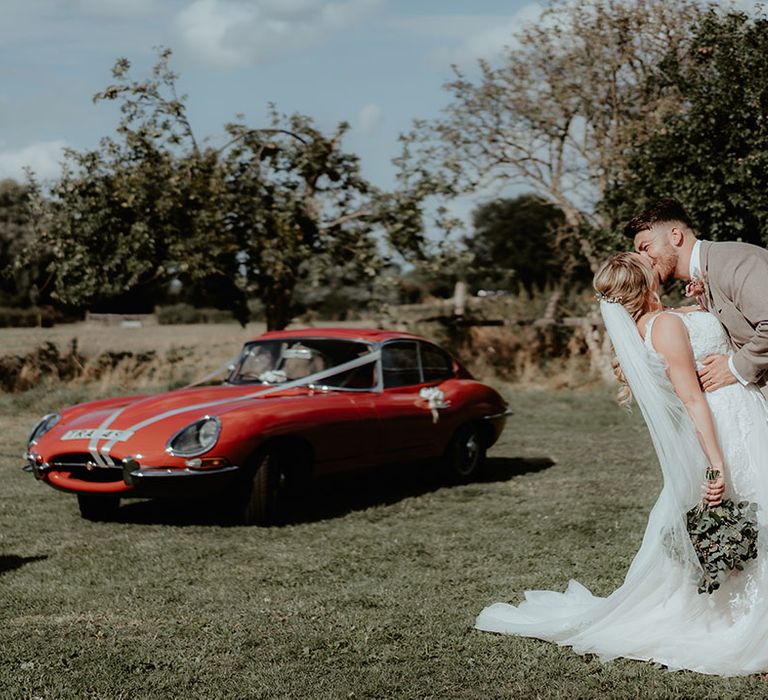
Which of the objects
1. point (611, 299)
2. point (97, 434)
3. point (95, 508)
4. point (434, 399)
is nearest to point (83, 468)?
point (97, 434)

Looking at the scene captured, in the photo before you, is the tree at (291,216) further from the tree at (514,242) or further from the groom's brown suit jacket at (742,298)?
the tree at (514,242)

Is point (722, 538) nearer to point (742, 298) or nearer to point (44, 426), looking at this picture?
point (742, 298)

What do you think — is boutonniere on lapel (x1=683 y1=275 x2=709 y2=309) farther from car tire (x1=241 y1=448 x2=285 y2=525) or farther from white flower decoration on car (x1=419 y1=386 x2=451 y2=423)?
white flower decoration on car (x1=419 y1=386 x2=451 y2=423)

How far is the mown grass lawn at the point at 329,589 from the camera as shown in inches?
179

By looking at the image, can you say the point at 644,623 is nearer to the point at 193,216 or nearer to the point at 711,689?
the point at 711,689

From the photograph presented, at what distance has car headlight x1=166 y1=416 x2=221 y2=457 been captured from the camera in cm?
758

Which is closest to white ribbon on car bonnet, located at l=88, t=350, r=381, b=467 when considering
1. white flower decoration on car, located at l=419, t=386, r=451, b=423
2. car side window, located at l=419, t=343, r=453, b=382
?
white flower decoration on car, located at l=419, t=386, r=451, b=423

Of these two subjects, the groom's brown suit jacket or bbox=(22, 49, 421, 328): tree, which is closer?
the groom's brown suit jacket

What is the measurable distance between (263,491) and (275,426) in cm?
50

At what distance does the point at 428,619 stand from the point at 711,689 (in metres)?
1.60

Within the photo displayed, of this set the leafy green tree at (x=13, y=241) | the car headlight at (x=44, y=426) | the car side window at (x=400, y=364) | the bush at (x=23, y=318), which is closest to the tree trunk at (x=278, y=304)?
the car side window at (x=400, y=364)

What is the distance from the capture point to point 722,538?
15.1 feet

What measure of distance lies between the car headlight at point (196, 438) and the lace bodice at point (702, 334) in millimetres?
3872

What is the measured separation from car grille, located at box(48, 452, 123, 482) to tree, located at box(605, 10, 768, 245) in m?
9.34
